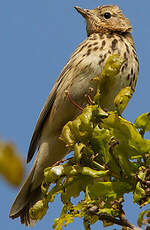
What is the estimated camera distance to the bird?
5.61m

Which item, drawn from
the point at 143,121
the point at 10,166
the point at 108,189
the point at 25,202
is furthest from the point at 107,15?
the point at 10,166

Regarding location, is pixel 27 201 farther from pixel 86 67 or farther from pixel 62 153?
pixel 86 67

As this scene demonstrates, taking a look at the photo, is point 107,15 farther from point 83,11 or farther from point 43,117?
point 43,117

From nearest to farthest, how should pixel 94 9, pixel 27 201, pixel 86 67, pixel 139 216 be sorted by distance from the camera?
1. pixel 139 216
2. pixel 86 67
3. pixel 27 201
4. pixel 94 9

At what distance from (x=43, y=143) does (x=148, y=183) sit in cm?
391

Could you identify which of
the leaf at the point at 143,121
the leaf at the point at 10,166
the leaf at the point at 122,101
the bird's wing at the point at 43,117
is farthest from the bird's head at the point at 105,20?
the leaf at the point at 10,166

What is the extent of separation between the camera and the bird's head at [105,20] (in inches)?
268

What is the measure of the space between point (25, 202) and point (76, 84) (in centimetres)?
176

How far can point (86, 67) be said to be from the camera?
559 cm

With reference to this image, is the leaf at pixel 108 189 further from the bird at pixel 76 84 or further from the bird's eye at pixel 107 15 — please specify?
the bird's eye at pixel 107 15

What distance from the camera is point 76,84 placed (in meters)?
5.73

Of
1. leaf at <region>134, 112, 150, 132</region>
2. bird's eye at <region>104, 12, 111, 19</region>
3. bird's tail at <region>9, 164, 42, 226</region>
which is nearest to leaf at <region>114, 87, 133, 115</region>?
leaf at <region>134, 112, 150, 132</region>

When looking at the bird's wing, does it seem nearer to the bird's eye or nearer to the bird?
the bird

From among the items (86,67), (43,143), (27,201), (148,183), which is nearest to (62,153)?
(43,143)
